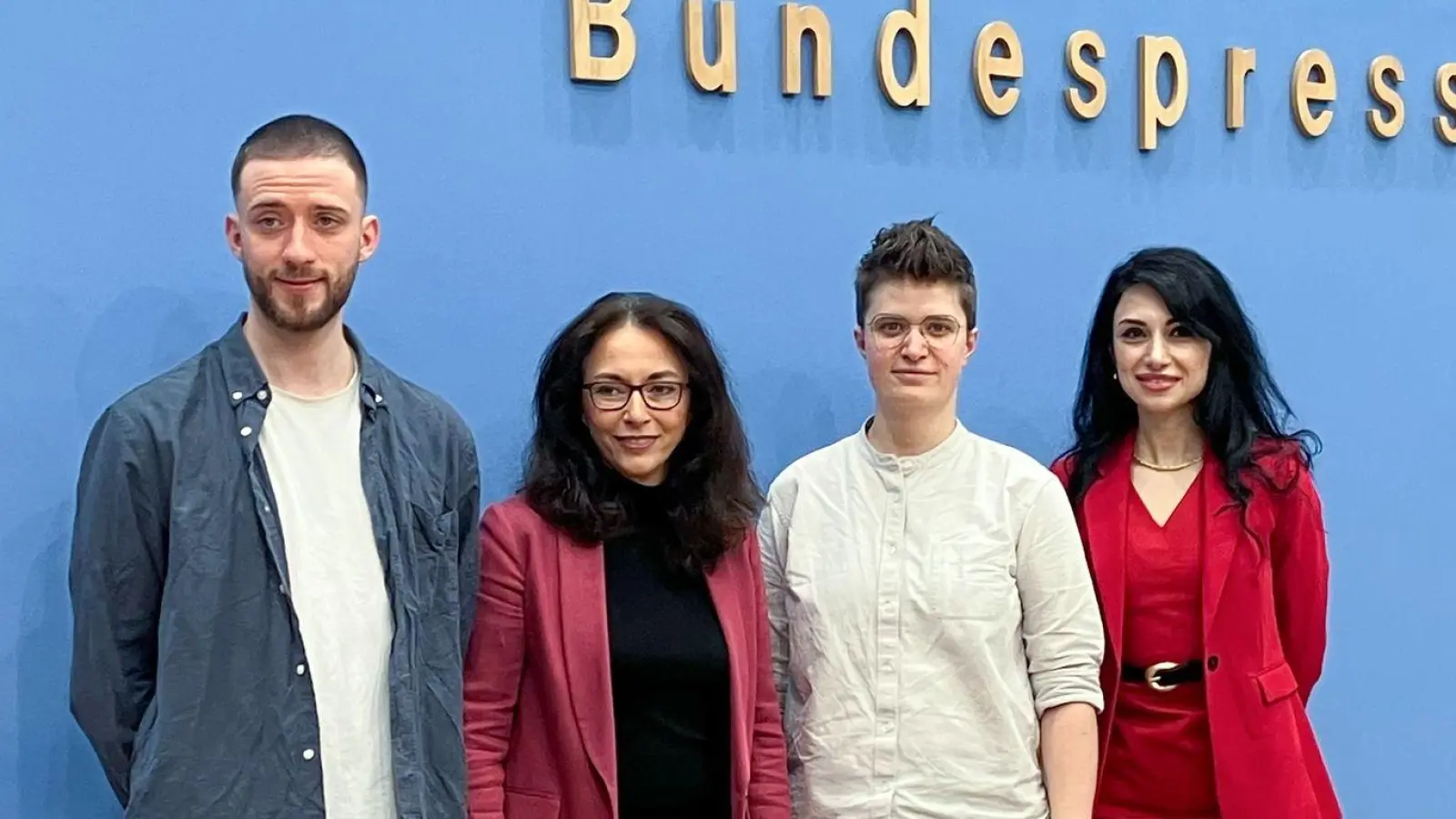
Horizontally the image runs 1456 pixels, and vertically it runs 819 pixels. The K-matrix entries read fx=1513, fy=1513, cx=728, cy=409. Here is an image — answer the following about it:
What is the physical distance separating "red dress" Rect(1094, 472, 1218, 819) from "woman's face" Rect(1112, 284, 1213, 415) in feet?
0.48

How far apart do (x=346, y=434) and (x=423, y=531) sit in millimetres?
144

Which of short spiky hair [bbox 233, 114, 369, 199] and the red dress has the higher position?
short spiky hair [bbox 233, 114, 369, 199]

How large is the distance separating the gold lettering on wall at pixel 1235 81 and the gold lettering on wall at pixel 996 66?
44 cm

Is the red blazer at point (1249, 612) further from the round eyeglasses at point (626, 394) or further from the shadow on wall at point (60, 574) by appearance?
the shadow on wall at point (60, 574)

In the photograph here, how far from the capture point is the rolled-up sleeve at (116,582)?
162 centimetres

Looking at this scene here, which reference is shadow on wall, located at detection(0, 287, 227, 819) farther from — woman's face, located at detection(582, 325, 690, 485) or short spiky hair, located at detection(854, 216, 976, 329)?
short spiky hair, located at detection(854, 216, 976, 329)

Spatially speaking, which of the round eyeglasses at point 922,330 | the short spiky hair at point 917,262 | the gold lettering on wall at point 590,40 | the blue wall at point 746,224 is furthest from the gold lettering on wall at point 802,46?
the round eyeglasses at point 922,330

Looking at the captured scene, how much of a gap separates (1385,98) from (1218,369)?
91 cm

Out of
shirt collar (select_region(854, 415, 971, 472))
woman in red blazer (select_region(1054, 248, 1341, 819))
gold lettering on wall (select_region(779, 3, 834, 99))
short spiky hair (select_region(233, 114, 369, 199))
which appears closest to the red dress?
woman in red blazer (select_region(1054, 248, 1341, 819))

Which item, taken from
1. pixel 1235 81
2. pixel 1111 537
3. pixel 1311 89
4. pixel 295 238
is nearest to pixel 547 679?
pixel 295 238

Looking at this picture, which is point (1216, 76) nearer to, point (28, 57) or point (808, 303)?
point (808, 303)

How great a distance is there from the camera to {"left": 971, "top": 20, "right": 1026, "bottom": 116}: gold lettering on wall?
2447mm

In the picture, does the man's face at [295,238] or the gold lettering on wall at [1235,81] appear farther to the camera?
the gold lettering on wall at [1235,81]

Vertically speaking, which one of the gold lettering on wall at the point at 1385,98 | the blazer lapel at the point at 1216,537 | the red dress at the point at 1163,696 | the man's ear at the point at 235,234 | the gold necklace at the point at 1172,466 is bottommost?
the red dress at the point at 1163,696
